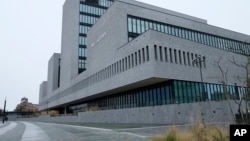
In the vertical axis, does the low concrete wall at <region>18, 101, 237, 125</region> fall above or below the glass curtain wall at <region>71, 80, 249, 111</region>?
below

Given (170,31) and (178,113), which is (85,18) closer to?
(170,31)

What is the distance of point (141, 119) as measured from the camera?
26.7 metres

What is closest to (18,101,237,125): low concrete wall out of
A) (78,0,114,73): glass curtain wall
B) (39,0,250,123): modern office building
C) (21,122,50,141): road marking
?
(39,0,250,123): modern office building

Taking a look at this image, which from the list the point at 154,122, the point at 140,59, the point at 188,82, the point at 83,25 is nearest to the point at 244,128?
the point at 154,122

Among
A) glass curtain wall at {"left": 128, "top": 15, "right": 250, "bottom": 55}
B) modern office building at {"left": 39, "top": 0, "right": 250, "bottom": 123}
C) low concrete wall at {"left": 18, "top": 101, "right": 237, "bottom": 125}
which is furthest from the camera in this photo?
glass curtain wall at {"left": 128, "top": 15, "right": 250, "bottom": 55}

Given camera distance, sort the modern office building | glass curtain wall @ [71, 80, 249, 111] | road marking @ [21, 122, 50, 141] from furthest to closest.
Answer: glass curtain wall @ [71, 80, 249, 111]
the modern office building
road marking @ [21, 122, 50, 141]

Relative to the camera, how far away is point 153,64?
2625 centimetres

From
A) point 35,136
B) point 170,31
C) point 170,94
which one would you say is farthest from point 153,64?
point 170,31

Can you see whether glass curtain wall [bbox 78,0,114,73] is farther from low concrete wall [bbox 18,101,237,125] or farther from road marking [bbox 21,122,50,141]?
road marking [bbox 21,122,50,141]

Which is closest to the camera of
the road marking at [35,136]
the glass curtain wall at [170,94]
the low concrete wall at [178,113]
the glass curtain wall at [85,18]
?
the road marking at [35,136]

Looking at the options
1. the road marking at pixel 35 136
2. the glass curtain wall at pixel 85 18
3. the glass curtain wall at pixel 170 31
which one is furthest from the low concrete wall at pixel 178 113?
the glass curtain wall at pixel 85 18

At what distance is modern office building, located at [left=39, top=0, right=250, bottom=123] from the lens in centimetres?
2769

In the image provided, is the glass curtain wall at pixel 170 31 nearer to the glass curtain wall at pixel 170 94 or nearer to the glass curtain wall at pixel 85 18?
the glass curtain wall at pixel 170 94

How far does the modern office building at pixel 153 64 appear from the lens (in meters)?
27.7
